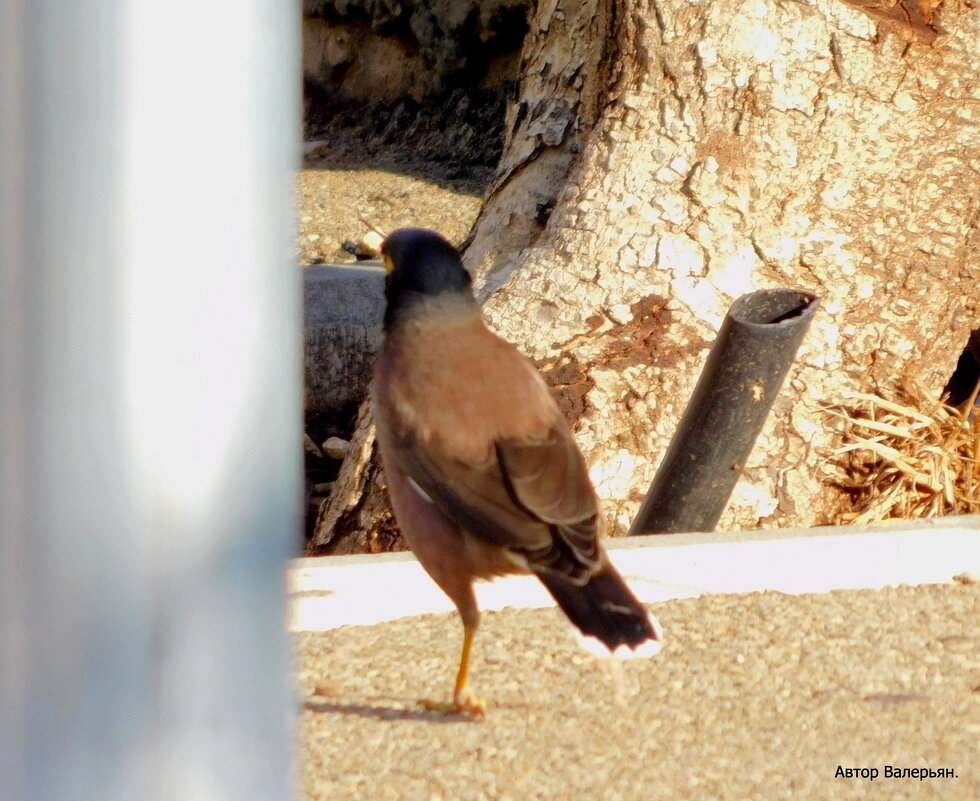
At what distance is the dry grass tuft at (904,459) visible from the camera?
4586 millimetres

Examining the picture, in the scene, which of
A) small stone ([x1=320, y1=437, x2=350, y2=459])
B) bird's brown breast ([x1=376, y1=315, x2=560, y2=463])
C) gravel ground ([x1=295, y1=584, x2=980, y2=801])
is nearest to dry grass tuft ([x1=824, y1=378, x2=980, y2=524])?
gravel ground ([x1=295, y1=584, x2=980, y2=801])

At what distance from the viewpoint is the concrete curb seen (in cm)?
346

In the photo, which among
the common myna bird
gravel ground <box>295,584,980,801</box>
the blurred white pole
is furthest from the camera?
the common myna bird

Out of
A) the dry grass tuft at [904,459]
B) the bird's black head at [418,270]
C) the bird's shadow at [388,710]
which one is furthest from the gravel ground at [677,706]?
the dry grass tuft at [904,459]

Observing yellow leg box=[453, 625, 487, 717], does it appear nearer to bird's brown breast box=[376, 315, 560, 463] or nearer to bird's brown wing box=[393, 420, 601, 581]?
bird's brown wing box=[393, 420, 601, 581]

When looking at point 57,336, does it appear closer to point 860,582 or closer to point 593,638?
point 593,638

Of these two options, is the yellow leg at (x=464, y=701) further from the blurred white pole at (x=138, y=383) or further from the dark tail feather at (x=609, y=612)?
the blurred white pole at (x=138, y=383)

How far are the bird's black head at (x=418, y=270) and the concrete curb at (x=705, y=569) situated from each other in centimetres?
73

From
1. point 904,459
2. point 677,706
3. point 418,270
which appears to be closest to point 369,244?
point 904,459

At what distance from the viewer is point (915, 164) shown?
4910mm

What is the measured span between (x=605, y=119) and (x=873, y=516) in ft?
5.51

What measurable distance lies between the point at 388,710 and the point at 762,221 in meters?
2.56

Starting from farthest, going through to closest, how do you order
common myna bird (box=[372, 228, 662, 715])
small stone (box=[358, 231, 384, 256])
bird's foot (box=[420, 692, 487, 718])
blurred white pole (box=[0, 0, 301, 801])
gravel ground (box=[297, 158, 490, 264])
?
gravel ground (box=[297, 158, 490, 264]), small stone (box=[358, 231, 384, 256]), bird's foot (box=[420, 692, 487, 718]), common myna bird (box=[372, 228, 662, 715]), blurred white pole (box=[0, 0, 301, 801])

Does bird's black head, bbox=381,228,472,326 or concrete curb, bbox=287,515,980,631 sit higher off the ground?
bird's black head, bbox=381,228,472,326
